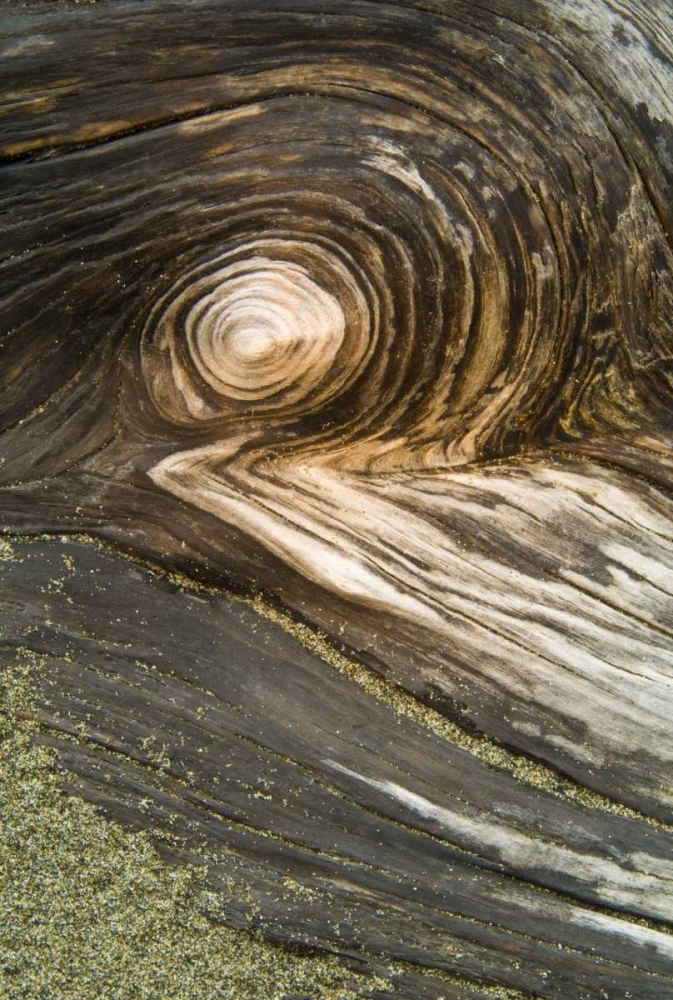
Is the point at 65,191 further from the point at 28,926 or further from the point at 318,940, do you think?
the point at 318,940

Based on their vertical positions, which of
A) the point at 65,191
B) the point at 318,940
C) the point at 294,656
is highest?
the point at 65,191

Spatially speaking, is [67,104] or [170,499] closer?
[67,104]

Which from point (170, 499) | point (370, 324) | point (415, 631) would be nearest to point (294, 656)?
point (415, 631)

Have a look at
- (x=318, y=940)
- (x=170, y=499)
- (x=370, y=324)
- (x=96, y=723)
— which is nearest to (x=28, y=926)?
(x=96, y=723)

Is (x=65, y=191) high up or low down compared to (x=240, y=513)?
up

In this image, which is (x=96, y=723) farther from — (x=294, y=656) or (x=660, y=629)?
(x=660, y=629)

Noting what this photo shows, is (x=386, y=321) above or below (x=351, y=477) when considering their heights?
above
